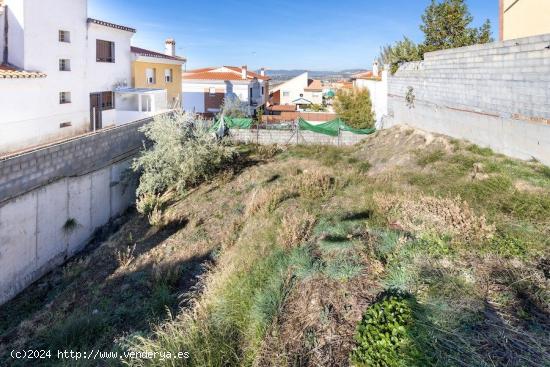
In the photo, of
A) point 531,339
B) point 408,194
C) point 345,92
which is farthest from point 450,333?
point 345,92

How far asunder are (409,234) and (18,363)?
655cm

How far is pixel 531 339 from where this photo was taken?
412cm

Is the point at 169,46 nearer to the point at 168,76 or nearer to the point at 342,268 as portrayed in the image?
the point at 168,76

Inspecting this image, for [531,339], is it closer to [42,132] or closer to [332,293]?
[332,293]

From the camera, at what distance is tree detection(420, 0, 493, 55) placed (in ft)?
66.8

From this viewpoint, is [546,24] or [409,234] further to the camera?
[546,24]

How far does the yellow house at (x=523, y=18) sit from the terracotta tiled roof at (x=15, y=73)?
1724 centimetres

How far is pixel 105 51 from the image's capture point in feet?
68.2

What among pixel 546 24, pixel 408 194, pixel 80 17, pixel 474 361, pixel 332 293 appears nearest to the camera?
pixel 474 361

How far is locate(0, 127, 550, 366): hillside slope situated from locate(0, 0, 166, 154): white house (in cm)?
684

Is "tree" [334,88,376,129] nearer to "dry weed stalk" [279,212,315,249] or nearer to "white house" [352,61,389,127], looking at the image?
"white house" [352,61,389,127]

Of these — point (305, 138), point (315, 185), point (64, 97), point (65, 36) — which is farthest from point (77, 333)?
point (65, 36)

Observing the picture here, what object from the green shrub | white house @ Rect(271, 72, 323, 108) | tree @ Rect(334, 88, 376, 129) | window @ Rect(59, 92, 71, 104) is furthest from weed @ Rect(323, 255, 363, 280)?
white house @ Rect(271, 72, 323, 108)

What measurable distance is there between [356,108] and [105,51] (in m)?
14.7
